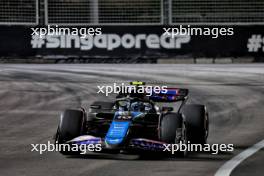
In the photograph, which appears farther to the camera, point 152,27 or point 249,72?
point 152,27

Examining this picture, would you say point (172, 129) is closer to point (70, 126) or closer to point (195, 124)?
point (195, 124)

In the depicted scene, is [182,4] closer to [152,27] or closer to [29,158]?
[152,27]

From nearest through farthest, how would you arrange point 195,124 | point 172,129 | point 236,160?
1. point 236,160
2. point 172,129
3. point 195,124

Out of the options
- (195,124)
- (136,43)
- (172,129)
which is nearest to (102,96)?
(195,124)

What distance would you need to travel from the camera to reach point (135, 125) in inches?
472

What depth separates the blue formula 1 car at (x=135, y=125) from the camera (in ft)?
37.8

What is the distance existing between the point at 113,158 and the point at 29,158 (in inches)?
44.7

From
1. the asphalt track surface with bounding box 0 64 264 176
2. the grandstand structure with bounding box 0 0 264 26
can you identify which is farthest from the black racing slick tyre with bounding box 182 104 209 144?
the grandstand structure with bounding box 0 0 264 26

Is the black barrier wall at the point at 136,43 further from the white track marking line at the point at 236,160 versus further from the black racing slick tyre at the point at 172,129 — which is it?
the black racing slick tyre at the point at 172,129

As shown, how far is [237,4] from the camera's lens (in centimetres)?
3250

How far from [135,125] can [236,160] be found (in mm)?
1537

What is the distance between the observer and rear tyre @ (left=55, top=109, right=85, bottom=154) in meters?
11.8

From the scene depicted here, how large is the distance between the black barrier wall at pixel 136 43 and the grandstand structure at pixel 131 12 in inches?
13.9

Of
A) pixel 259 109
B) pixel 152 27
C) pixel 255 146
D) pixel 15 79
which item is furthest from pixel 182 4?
pixel 255 146
